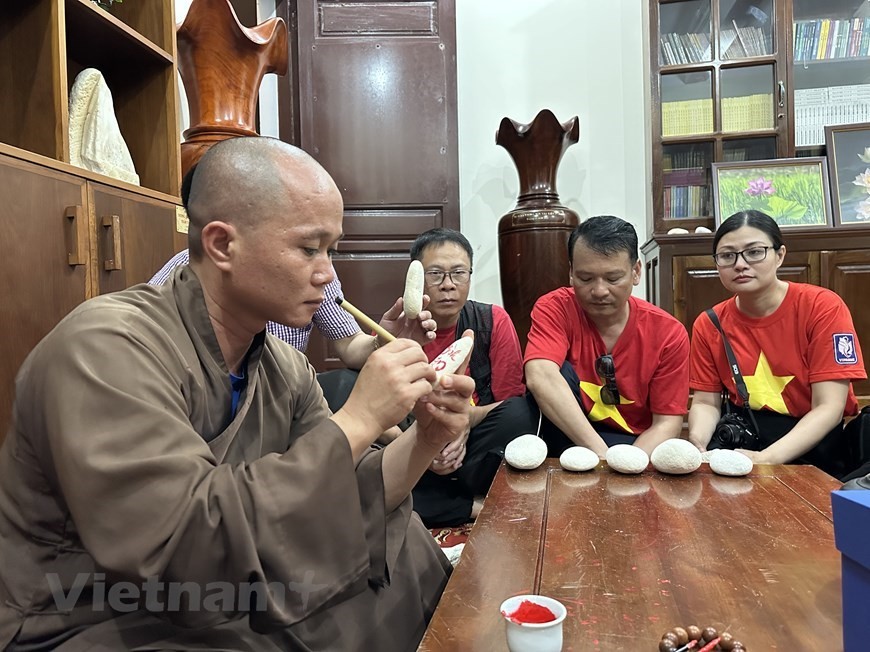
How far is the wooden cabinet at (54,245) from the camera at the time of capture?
5.21ft

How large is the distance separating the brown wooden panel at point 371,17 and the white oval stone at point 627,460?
2962 mm

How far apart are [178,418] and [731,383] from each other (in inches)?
77.3

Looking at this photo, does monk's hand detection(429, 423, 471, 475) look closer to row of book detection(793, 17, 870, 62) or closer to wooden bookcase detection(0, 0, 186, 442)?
wooden bookcase detection(0, 0, 186, 442)

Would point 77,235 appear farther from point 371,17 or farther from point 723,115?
point 723,115

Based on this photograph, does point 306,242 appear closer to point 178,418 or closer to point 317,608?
point 178,418

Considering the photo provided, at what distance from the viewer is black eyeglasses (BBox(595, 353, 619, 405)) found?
2.21 meters

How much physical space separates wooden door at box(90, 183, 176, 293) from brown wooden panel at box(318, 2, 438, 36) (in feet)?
6.43

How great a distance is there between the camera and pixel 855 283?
3172 mm

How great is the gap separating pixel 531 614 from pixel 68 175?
1672 mm

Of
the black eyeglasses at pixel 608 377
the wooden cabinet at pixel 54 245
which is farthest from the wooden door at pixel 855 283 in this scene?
the wooden cabinet at pixel 54 245

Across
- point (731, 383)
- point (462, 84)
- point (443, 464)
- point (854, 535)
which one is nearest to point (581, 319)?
point (731, 383)

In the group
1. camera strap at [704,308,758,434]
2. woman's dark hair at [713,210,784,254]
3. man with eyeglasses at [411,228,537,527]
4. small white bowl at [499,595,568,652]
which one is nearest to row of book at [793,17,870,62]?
woman's dark hair at [713,210,784,254]

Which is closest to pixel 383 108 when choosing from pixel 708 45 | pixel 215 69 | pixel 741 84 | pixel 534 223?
pixel 534 223

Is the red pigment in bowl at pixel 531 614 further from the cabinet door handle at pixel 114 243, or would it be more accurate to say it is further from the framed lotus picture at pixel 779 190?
the framed lotus picture at pixel 779 190
